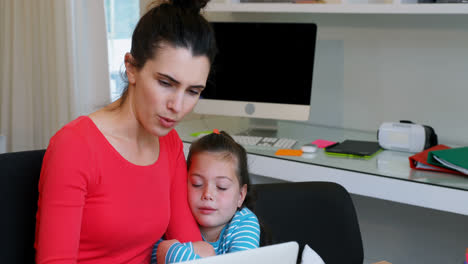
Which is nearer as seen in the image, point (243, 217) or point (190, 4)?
point (190, 4)

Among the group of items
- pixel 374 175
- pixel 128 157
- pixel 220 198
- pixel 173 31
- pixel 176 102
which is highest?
pixel 173 31

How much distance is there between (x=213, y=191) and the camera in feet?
4.60

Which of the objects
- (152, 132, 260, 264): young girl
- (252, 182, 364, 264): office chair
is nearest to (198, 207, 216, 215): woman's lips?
(152, 132, 260, 264): young girl

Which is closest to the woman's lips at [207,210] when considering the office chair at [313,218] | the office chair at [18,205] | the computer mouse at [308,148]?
the office chair at [313,218]

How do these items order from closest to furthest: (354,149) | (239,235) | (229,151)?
(239,235) → (229,151) → (354,149)

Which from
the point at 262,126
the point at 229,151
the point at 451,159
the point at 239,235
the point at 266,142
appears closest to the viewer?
the point at 239,235

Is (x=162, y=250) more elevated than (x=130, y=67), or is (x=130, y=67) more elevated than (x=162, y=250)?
(x=130, y=67)

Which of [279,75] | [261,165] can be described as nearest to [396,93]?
[279,75]

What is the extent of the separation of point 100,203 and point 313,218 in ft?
1.84

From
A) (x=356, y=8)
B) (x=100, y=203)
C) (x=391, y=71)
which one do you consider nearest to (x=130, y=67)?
(x=100, y=203)

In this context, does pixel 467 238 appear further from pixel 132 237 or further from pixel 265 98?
pixel 132 237

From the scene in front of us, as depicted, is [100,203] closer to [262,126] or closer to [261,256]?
[261,256]

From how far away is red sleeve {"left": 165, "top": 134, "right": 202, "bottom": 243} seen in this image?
1.36m

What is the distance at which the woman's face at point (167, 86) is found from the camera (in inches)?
45.8
